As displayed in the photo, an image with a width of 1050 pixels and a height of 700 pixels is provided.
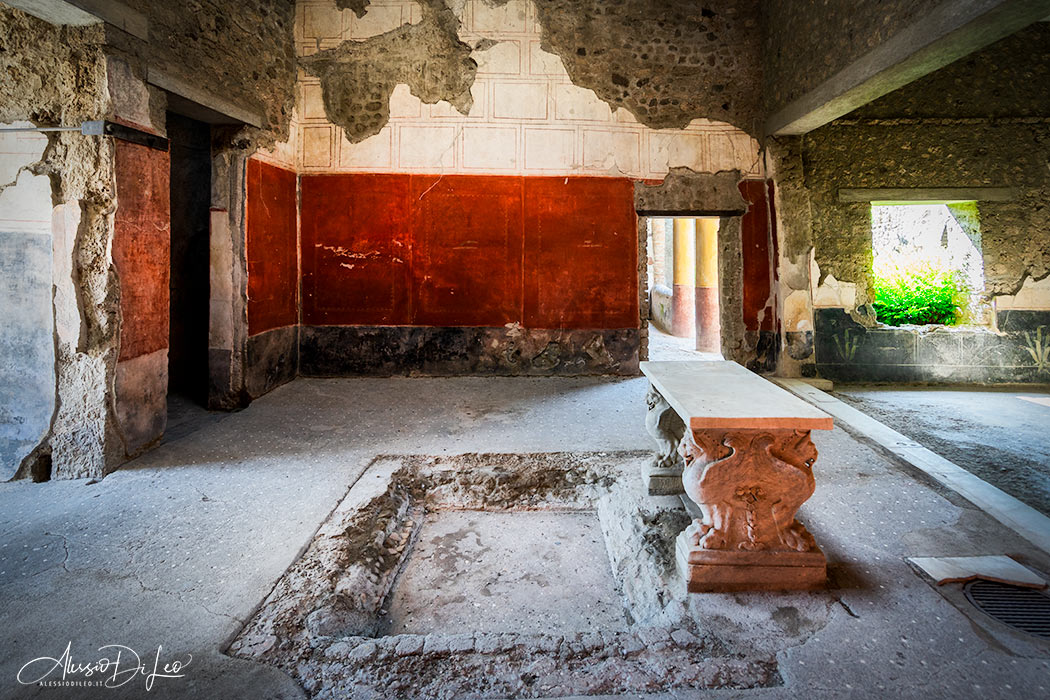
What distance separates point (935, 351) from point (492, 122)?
598 cm

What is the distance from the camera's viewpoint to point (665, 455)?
358cm

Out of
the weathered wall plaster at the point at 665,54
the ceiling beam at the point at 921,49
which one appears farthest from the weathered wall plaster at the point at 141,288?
the ceiling beam at the point at 921,49

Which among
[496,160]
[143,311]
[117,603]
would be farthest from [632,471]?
[496,160]

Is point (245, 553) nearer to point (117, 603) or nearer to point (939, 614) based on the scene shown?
point (117, 603)

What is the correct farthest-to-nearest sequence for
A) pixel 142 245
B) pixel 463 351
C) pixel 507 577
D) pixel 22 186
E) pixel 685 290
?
pixel 685 290 < pixel 463 351 < pixel 142 245 < pixel 22 186 < pixel 507 577

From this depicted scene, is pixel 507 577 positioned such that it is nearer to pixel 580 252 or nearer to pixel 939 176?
pixel 580 252

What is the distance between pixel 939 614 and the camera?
221 centimetres

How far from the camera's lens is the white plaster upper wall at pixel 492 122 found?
6746mm

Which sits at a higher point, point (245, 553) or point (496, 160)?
point (496, 160)

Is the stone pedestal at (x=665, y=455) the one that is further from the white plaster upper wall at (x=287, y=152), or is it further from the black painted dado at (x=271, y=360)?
the white plaster upper wall at (x=287, y=152)

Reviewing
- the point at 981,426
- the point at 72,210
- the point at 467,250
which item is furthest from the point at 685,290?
the point at 72,210

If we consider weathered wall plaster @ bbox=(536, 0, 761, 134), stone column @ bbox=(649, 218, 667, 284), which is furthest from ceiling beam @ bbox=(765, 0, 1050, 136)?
stone column @ bbox=(649, 218, 667, 284)

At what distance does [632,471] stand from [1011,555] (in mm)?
1926

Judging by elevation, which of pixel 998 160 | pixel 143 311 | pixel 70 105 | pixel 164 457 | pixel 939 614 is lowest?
pixel 939 614
